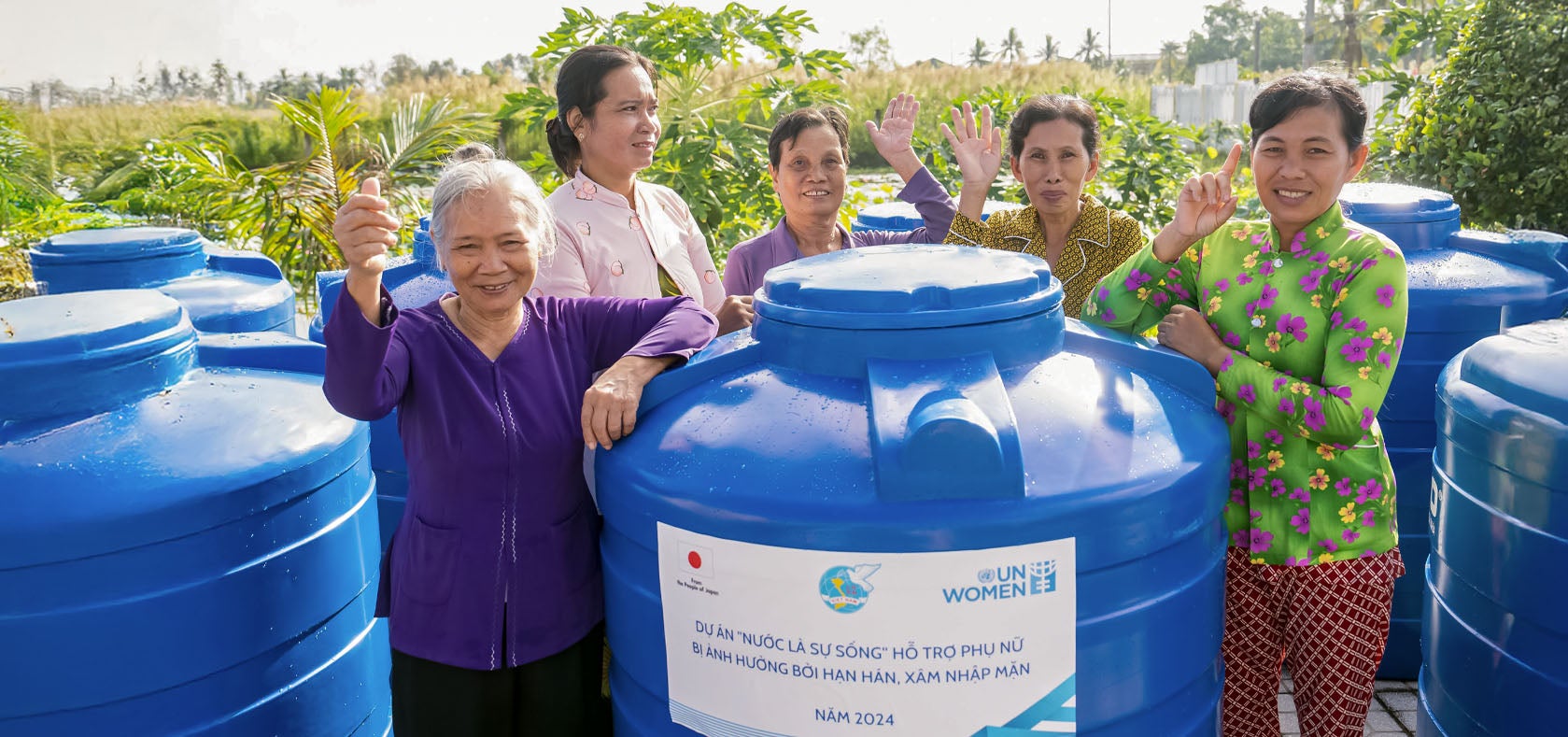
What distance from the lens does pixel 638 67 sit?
8.98ft

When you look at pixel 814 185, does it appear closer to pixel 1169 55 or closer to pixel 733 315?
pixel 733 315

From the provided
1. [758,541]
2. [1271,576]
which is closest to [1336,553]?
[1271,576]

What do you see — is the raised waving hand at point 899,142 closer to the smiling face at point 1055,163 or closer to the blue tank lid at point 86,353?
the smiling face at point 1055,163

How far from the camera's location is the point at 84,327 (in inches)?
82.3

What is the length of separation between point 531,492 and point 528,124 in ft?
13.1

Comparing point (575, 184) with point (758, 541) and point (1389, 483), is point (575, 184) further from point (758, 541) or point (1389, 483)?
point (1389, 483)

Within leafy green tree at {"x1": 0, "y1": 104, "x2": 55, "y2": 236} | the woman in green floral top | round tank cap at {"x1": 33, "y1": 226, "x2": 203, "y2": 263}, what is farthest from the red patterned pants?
leafy green tree at {"x1": 0, "y1": 104, "x2": 55, "y2": 236}

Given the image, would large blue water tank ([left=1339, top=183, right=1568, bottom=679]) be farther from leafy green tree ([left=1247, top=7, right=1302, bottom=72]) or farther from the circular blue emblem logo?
leafy green tree ([left=1247, top=7, right=1302, bottom=72])

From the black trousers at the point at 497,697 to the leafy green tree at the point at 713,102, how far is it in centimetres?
360

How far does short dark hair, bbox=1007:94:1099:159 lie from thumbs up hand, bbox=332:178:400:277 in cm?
156

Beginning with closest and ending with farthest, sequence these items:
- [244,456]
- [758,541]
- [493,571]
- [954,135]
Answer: [758,541]
[493,571]
[244,456]
[954,135]

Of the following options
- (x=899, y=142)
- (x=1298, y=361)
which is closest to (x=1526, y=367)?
(x=1298, y=361)

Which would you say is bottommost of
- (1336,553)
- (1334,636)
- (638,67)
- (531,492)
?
(1334,636)

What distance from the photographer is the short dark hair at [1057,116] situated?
8.73 feet
